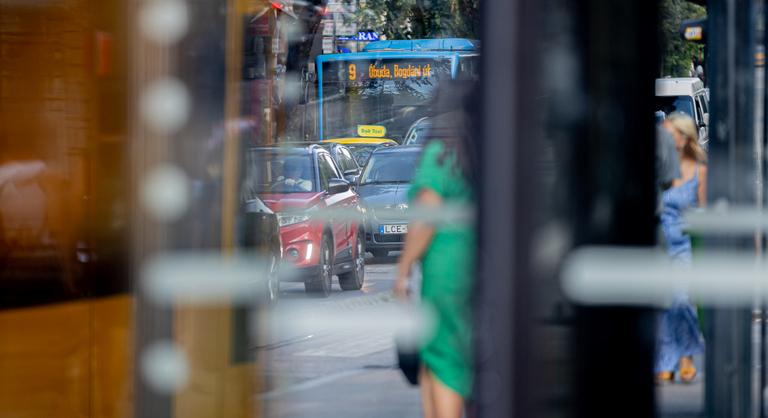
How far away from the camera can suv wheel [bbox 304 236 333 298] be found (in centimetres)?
191

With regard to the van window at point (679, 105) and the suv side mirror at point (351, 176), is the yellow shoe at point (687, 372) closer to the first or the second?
the van window at point (679, 105)

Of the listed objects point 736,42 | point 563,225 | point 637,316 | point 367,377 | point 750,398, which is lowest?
point 750,398

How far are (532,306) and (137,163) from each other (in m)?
0.69

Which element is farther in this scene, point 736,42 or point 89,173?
point 736,42

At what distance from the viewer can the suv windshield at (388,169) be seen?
2.22 m

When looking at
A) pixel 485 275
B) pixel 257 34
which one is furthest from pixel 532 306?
pixel 257 34

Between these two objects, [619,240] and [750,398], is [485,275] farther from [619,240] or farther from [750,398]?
[750,398]

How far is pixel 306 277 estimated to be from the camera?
6.66 ft

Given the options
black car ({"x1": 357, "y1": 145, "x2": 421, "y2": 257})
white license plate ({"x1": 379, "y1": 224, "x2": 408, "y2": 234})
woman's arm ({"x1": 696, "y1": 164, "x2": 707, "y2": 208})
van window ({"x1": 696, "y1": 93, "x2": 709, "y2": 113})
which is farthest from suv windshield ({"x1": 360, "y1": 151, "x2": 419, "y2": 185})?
van window ({"x1": 696, "y1": 93, "x2": 709, "y2": 113})

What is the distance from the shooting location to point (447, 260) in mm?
1812

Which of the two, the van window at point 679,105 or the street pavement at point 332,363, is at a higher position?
the van window at point 679,105

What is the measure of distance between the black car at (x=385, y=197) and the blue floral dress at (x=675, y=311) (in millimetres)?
419

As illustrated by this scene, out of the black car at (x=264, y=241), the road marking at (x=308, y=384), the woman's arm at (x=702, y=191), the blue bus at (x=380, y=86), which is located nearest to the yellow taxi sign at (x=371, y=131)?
the blue bus at (x=380, y=86)

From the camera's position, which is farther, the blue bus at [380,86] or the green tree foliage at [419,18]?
the blue bus at [380,86]
